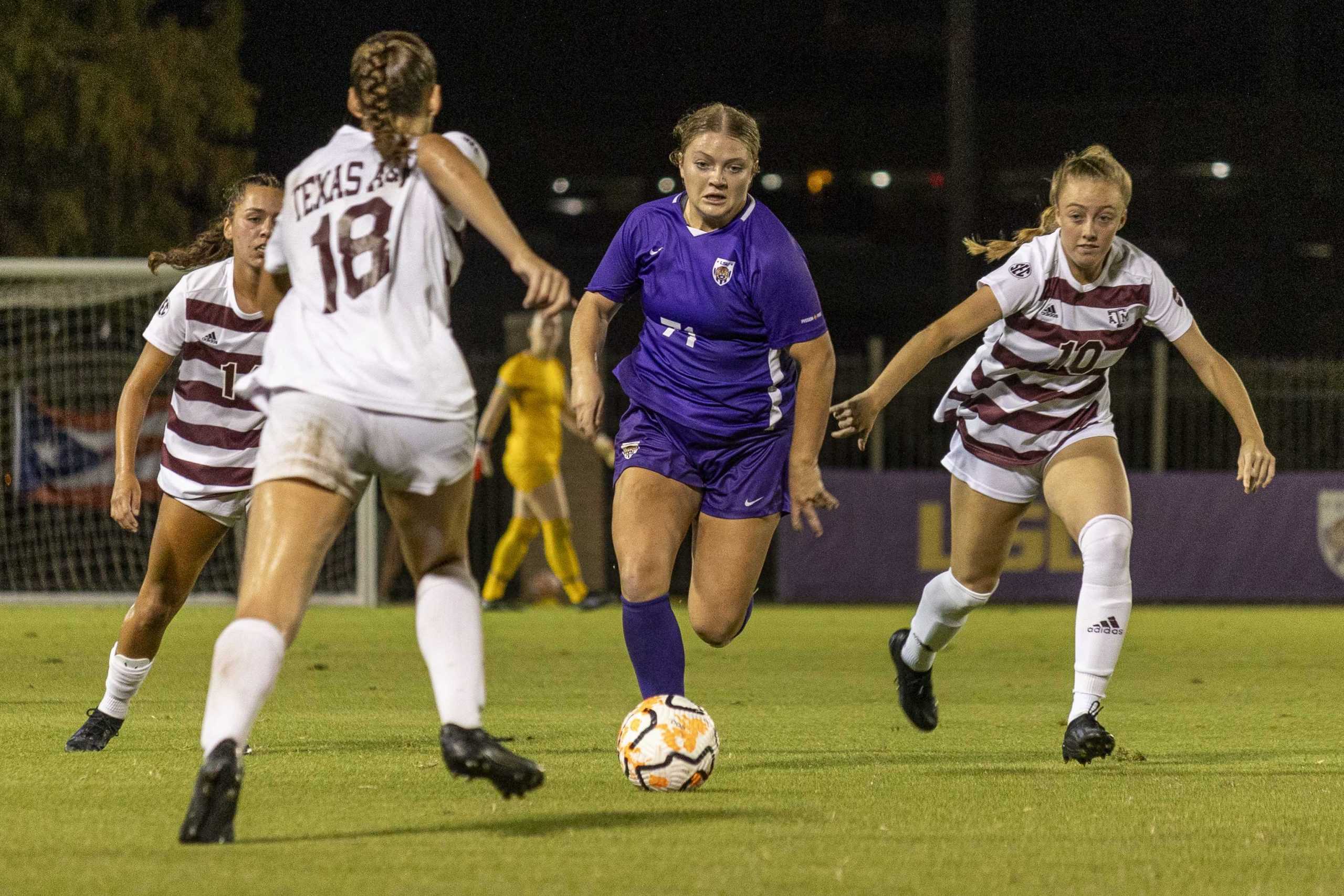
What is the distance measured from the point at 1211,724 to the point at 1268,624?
7275 millimetres

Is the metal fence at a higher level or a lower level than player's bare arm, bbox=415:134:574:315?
lower

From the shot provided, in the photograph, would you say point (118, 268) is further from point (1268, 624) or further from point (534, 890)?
point (534, 890)

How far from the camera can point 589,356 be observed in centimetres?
604

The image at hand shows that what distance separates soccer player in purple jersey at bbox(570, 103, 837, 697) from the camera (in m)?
6.01

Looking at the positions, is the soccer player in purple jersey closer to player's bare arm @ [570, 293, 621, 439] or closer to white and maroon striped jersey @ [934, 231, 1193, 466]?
player's bare arm @ [570, 293, 621, 439]

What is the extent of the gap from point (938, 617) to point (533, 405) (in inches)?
299

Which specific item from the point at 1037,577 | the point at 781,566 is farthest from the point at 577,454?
the point at 1037,577

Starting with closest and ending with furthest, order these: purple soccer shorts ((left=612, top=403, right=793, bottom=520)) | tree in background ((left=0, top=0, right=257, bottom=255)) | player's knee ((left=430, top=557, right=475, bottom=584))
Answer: player's knee ((left=430, top=557, right=475, bottom=584))
purple soccer shorts ((left=612, top=403, right=793, bottom=520))
tree in background ((left=0, top=0, right=257, bottom=255))

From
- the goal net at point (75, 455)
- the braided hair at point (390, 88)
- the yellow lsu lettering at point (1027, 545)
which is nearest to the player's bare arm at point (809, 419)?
the braided hair at point (390, 88)

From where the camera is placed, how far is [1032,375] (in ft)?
22.7

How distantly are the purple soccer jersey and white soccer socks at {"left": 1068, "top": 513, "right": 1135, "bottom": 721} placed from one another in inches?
47.1

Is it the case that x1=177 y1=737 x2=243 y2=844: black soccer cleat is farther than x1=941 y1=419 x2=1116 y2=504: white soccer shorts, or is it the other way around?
x1=941 y1=419 x2=1116 y2=504: white soccer shorts

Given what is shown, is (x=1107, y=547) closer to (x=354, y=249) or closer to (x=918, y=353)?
(x=918, y=353)

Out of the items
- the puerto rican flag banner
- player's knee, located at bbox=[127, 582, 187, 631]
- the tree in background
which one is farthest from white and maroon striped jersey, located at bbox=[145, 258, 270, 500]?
the tree in background
